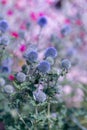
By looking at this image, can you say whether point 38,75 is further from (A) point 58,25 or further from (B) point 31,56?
(A) point 58,25

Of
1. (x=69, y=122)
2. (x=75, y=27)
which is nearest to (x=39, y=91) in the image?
(x=69, y=122)

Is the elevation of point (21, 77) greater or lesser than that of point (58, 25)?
lesser

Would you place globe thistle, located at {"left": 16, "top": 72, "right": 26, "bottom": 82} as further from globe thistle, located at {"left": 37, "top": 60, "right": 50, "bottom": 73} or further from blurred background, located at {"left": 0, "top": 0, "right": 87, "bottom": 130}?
blurred background, located at {"left": 0, "top": 0, "right": 87, "bottom": 130}

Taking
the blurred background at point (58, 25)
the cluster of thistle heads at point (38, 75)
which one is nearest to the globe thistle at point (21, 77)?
the cluster of thistle heads at point (38, 75)

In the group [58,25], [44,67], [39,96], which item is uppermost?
[58,25]

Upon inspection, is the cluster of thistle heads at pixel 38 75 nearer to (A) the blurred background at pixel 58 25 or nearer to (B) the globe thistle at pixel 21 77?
(B) the globe thistle at pixel 21 77

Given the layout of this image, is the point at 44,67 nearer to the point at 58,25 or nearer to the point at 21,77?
the point at 21,77

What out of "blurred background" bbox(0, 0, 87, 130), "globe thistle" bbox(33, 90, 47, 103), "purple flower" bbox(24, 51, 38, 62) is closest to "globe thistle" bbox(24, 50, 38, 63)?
"purple flower" bbox(24, 51, 38, 62)

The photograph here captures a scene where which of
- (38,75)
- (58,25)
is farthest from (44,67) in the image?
(58,25)

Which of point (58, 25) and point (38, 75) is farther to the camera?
point (58, 25)

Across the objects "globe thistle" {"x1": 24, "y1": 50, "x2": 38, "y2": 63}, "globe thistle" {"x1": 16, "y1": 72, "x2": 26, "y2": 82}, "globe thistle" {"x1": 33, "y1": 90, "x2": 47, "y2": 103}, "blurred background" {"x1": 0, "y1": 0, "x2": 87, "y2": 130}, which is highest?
"blurred background" {"x1": 0, "y1": 0, "x2": 87, "y2": 130}

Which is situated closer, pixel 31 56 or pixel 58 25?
pixel 31 56

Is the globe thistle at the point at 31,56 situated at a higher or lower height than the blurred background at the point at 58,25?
lower

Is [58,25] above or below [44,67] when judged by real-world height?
above
